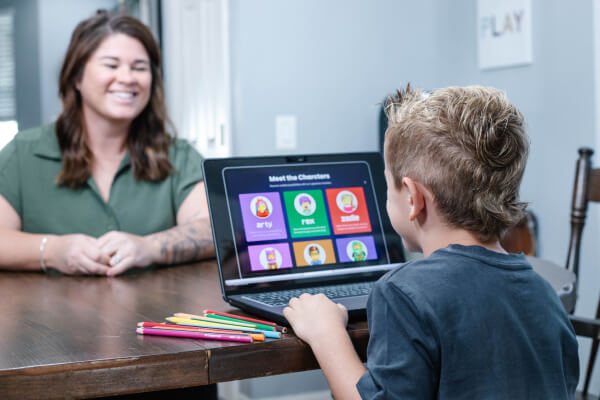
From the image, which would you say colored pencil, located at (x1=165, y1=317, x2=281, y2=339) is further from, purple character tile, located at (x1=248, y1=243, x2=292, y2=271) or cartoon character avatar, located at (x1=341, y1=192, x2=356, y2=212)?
cartoon character avatar, located at (x1=341, y1=192, x2=356, y2=212)

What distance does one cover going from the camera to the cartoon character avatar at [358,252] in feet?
3.64

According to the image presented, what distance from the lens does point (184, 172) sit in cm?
178

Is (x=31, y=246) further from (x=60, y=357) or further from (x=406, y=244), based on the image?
(x=406, y=244)

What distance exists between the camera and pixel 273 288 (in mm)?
1024

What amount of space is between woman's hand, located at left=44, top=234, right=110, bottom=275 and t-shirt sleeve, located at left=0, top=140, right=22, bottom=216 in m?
0.32

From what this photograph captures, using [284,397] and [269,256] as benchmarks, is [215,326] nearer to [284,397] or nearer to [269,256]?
[269,256]

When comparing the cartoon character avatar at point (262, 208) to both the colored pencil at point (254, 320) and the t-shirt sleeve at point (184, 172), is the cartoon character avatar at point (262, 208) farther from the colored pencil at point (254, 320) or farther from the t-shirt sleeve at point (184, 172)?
the t-shirt sleeve at point (184, 172)

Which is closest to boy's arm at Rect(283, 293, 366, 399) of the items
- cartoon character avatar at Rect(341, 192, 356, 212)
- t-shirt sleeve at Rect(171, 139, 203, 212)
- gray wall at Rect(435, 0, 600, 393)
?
cartoon character avatar at Rect(341, 192, 356, 212)

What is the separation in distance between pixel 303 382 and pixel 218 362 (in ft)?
6.87

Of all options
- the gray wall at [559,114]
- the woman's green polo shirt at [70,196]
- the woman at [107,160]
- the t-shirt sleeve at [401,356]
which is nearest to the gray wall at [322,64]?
the gray wall at [559,114]

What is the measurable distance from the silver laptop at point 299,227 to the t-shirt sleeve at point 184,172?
0.67m

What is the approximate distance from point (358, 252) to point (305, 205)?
0.40 ft

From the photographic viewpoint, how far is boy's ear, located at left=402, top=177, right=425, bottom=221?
817 mm

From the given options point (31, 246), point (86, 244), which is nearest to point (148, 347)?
point (86, 244)
